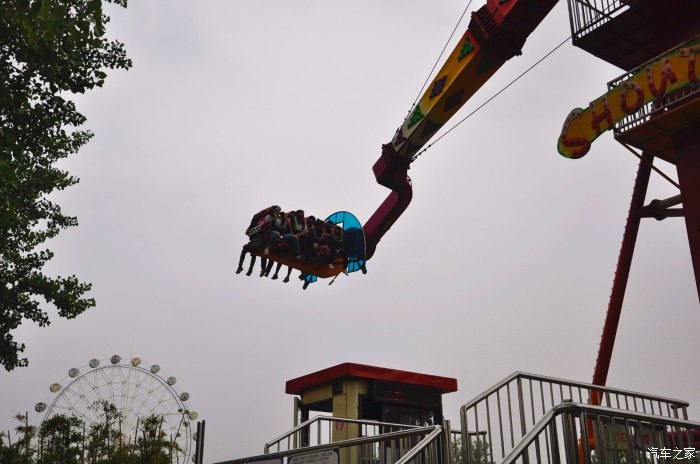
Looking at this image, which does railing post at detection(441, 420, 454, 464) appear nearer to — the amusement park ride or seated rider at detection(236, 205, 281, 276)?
the amusement park ride

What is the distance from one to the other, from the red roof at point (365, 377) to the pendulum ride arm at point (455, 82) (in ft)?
14.6

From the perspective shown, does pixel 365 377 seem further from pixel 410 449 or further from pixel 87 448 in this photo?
pixel 87 448

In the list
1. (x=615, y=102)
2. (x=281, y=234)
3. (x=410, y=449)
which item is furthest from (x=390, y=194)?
(x=410, y=449)

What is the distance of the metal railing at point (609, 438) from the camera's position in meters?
5.32

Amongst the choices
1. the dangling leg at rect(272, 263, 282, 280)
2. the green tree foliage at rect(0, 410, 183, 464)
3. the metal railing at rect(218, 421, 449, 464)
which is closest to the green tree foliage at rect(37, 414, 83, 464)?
the green tree foliage at rect(0, 410, 183, 464)

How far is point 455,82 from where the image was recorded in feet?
43.8

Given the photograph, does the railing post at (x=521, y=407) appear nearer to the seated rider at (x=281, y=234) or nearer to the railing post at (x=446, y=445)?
the railing post at (x=446, y=445)

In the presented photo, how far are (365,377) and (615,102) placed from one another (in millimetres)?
6073

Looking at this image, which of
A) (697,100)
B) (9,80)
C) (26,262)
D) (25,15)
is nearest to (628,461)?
(697,100)

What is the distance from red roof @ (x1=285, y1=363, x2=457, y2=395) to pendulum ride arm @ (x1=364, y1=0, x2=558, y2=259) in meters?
4.45

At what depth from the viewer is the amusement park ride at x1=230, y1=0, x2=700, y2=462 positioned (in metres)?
9.79

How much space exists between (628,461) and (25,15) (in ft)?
28.9

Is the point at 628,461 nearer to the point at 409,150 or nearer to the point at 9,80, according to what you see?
the point at 409,150

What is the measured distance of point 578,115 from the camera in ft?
35.0
